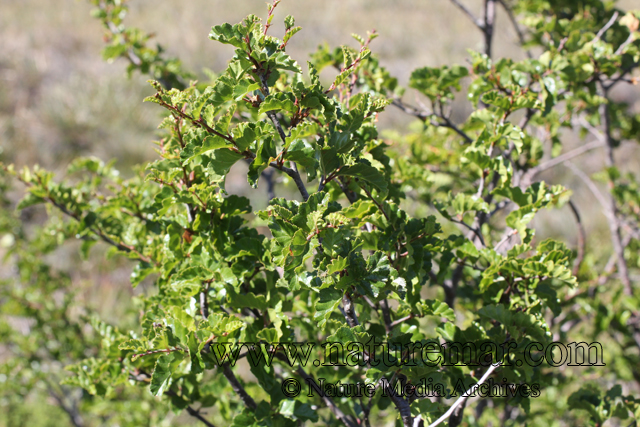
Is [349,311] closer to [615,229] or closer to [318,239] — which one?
[318,239]

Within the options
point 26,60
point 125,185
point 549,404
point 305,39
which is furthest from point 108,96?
point 549,404

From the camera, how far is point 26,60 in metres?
8.85

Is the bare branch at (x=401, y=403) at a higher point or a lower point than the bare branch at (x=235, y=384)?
lower

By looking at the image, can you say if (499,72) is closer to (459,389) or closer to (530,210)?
(530,210)

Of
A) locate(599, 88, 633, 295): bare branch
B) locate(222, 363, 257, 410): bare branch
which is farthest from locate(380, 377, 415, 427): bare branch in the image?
locate(599, 88, 633, 295): bare branch

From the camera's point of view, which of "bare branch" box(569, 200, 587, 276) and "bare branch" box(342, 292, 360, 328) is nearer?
"bare branch" box(342, 292, 360, 328)

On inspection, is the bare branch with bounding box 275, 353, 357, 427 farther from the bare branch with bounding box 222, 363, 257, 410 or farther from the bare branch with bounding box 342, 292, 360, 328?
the bare branch with bounding box 342, 292, 360, 328

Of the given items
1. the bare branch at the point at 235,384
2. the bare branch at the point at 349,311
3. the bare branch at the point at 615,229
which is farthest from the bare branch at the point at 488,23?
the bare branch at the point at 235,384

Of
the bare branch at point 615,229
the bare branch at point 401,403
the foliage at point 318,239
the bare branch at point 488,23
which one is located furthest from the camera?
the bare branch at point 615,229

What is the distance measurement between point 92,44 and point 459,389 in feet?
37.4

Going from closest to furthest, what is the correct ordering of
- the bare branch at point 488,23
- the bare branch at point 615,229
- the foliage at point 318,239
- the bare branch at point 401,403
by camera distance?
the foliage at point 318,239
the bare branch at point 401,403
the bare branch at point 488,23
the bare branch at point 615,229

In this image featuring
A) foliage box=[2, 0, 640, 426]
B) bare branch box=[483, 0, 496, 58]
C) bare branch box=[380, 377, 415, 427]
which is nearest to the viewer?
foliage box=[2, 0, 640, 426]

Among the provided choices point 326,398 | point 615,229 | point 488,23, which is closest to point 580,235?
point 615,229

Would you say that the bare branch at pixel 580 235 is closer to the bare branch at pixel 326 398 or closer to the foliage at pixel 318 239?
the foliage at pixel 318 239
